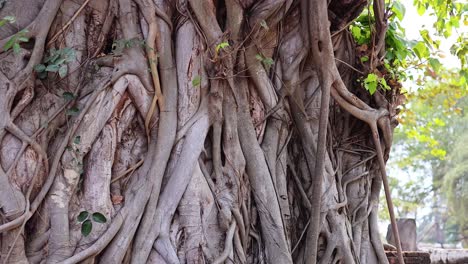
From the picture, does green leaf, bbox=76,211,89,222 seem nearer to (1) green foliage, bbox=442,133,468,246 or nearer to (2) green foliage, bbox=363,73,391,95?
(2) green foliage, bbox=363,73,391,95

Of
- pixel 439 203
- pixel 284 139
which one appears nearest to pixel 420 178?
pixel 439 203

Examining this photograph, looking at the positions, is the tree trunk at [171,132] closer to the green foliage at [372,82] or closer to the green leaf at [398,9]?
the green foliage at [372,82]

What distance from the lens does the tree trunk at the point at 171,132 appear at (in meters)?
2.53

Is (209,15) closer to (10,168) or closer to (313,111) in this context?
(313,111)

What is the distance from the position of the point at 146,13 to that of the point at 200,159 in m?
0.75

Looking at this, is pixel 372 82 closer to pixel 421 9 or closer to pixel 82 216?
pixel 421 9

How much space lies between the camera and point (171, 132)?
9.34 ft

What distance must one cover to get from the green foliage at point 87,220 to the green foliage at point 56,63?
0.63m

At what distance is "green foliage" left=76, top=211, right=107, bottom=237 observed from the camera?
7.95 feet

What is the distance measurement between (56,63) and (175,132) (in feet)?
2.08

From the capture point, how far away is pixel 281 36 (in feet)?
11.2

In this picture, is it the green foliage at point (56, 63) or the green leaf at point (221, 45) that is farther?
the green leaf at point (221, 45)

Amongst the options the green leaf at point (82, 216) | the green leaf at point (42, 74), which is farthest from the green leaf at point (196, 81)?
the green leaf at point (82, 216)

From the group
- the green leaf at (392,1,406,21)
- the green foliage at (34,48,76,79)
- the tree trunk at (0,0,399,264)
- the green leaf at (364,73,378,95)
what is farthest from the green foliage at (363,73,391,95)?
the green foliage at (34,48,76,79)
